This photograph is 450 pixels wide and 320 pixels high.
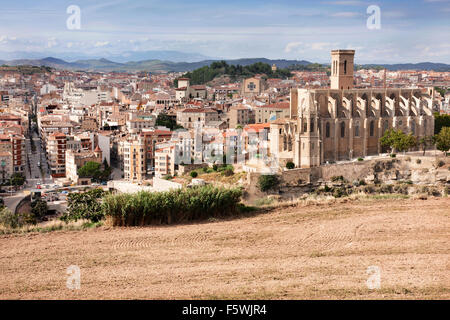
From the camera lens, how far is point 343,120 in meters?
23.7

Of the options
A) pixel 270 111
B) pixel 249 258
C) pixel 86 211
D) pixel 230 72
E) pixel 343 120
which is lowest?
pixel 86 211

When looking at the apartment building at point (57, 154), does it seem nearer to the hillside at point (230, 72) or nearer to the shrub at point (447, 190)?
→ the shrub at point (447, 190)

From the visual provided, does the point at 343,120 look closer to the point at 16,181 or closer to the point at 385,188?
the point at 385,188

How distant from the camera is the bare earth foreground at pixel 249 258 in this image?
7.45m

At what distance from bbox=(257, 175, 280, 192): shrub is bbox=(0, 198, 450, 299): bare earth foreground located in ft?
→ 30.3

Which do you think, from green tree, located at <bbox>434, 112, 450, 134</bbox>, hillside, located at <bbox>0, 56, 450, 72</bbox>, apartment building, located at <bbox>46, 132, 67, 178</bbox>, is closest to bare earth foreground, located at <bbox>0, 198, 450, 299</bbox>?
green tree, located at <bbox>434, 112, 450, 134</bbox>

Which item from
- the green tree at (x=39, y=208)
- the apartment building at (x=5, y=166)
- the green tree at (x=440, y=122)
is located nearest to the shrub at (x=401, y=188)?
the green tree at (x=440, y=122)

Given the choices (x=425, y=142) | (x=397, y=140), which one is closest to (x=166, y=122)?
(x=425, y=142)

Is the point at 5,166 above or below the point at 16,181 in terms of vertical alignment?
above

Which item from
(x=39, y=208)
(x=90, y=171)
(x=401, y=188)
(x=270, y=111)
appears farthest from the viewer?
(x=270, y=111)

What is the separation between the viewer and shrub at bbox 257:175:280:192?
844 inches

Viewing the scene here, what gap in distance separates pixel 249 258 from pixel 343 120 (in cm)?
1565
